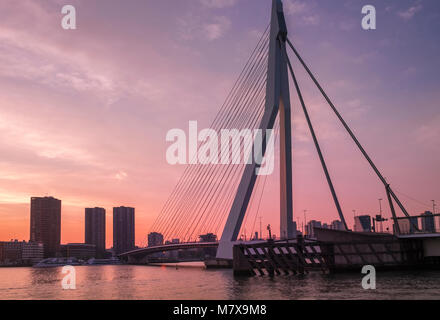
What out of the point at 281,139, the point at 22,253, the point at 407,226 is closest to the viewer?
the point at 281,139

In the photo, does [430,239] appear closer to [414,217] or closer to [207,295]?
[414,217]

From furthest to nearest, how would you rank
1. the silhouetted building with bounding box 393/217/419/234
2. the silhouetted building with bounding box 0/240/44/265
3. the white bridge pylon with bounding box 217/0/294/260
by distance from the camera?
1. the silhouetted building with bounding box 0/240/44/265
2. the silhouetted building with bounding box 393/217/419/234
3. the white bridge pylon with bounding box 217/0/294/260

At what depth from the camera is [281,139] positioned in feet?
167

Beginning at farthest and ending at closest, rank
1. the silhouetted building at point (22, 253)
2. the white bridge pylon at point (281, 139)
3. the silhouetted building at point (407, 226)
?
the silhouetted building at point (22, 253) < the silhouetted building at point (407, 226) < the white bridge pylon at point (281, 139)

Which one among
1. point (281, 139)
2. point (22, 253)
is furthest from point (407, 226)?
point (22, 253)

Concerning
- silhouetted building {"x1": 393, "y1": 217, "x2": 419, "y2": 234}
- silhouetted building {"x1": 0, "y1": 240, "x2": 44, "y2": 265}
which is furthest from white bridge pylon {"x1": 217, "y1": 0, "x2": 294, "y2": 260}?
silhouetted building {"x1": 0, "y1": 240, "x2": 44, "y2": 265}

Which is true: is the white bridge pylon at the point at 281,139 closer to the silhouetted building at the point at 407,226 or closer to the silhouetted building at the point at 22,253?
the silhouetted building at the point at 407,226

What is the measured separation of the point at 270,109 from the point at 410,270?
2070cm

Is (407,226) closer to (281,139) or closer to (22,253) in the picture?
(281,139)

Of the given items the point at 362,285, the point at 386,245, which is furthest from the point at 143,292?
the point at 386,245

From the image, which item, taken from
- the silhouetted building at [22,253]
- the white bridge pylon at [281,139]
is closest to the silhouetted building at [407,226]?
the white bridge pylon at [281,139]

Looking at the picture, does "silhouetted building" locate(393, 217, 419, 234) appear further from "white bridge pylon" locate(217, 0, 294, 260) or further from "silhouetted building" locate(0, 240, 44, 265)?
"silhouetted building" locate(0, 240, 44, 265)

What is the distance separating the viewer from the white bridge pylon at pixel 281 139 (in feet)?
157

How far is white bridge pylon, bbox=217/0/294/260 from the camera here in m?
47.9
